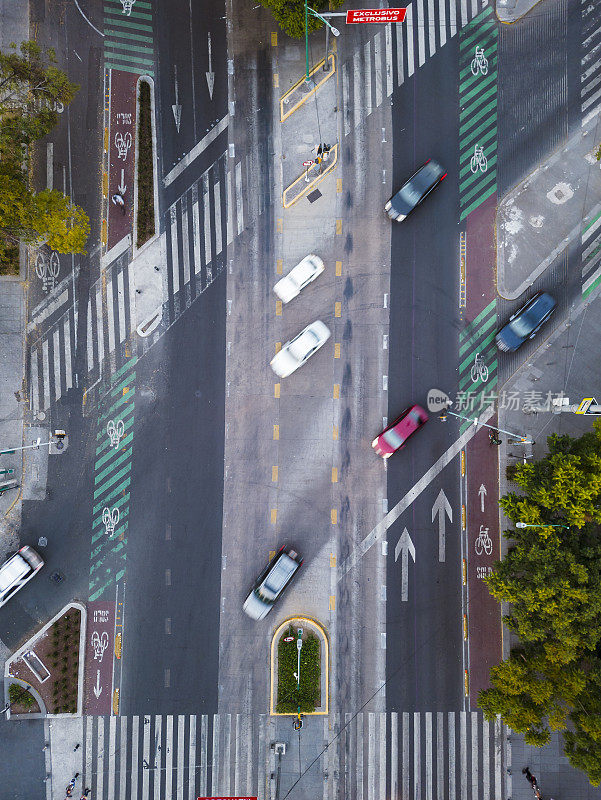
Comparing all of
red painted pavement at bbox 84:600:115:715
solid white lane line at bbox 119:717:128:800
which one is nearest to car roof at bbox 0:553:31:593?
red painted pavement at bbox 84:600:115:715

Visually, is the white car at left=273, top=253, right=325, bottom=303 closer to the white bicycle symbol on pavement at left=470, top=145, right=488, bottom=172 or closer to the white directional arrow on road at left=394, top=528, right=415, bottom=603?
the white bicycle symbol on pavement at left=470, top=145, right=488, bottom=172

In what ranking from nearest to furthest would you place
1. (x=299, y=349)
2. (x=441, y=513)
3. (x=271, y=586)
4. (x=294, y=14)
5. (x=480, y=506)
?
1. (x=294, y=14)
2. (x=271, y=586)
3. (x=299, y=349)
4. (x=441, y=513)
5. (x=480, y=506)

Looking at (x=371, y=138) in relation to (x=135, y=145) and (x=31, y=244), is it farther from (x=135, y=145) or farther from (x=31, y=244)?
(x=31, y=244)

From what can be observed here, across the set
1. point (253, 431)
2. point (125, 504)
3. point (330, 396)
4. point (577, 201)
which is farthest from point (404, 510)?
point (577, 201)

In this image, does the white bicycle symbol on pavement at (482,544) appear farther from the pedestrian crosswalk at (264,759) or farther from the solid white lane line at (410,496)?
the pedestrian crosswalk at (264,759)

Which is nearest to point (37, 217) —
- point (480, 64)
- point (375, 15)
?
point (375, 15)

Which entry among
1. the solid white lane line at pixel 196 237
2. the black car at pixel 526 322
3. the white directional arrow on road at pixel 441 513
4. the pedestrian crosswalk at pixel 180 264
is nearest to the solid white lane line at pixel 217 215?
the pedestrian crosswalk at pixel 180 264

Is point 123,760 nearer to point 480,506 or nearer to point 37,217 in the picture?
point 480,506
